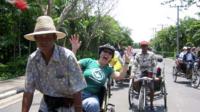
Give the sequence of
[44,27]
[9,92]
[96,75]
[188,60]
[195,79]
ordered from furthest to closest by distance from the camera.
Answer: [188,60]
[195,79]
[9,92]
[96,75]
[44,27]

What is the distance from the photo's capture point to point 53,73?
441 centimetres

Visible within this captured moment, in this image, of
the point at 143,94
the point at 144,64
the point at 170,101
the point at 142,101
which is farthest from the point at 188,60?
the point at 142,101

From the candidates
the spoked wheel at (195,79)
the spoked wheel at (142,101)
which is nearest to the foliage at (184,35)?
the spoked wheel at (195,79)

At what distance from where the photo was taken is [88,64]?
6348mm

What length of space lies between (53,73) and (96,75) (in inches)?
70.6

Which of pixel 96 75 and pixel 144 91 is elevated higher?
pixel 96 75

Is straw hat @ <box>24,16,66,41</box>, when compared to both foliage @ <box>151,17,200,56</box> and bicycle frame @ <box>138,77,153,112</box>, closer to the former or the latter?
bicycle frame @ <box>138,77,153,112</box>

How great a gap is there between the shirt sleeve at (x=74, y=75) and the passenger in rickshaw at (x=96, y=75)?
104cm

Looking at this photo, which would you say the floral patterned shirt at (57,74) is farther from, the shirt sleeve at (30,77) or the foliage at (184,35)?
the foliage at (184,35)

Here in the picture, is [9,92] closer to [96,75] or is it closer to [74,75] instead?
[96,75]

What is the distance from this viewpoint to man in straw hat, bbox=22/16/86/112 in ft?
14.4

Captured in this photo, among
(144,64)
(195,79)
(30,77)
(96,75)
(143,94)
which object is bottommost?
(195,79)

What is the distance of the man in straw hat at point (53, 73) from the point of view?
4387 mm

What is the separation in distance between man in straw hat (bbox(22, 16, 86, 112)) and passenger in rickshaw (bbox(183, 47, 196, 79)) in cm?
1613
